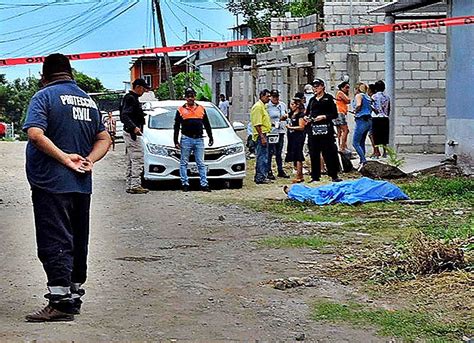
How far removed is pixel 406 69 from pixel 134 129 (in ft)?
29.6

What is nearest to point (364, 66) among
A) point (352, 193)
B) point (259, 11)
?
point (352, 193)

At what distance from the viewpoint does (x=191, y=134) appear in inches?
599

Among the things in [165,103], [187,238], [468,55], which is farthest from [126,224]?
[468,55]

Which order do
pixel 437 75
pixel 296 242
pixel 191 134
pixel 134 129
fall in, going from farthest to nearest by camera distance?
pixel 437 75
pixel 191 134
pixel 134 129
pixel 296 242

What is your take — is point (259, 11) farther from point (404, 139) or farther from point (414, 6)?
point (414, 6)

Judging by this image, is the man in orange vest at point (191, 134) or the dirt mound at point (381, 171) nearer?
the man in orange vest at point (191, 134)

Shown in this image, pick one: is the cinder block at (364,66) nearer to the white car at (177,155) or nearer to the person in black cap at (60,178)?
the white car at (177,155)

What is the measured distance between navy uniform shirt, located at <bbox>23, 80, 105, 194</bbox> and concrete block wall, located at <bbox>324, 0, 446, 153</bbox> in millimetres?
15405

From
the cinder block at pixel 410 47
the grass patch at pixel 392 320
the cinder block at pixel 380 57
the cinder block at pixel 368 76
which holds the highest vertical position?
the cinder block at pixel 410 47

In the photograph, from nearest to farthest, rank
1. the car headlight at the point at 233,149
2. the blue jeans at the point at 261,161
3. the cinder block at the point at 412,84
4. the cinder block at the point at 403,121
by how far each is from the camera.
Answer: the car headlight at the point at 233,149 < the blue jeans at the point at 261,161 < the cinder block at the point at 403,121 < the cinder block at the point at 412,84

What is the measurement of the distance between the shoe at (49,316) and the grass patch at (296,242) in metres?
3.67

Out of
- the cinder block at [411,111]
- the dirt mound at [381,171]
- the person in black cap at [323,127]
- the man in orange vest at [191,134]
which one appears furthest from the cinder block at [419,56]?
the man in orange vest at [191,134]

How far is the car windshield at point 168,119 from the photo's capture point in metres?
16.4

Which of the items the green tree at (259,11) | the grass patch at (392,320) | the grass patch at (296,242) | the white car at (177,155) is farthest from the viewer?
the green tree at (259,11)
